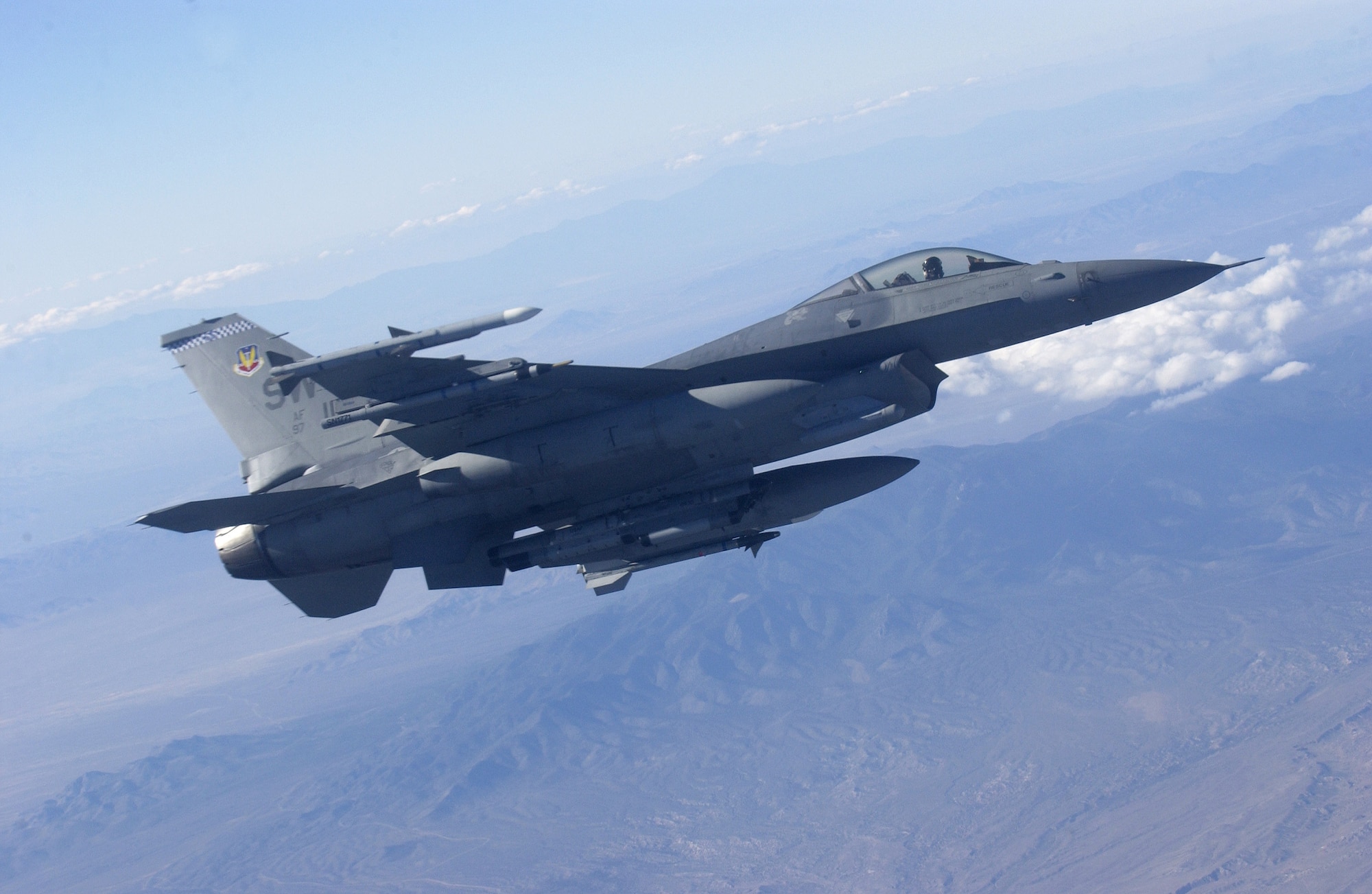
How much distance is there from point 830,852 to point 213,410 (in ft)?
632

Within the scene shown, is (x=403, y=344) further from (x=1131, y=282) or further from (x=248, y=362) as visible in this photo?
(x=1131, y=282)

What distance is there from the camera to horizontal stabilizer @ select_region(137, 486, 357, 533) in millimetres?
17953

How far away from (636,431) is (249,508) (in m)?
7.96

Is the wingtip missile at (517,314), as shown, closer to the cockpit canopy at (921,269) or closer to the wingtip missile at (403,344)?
the wingtip missile at (403,344)

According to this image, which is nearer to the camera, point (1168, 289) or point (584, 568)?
point (1168, 289)

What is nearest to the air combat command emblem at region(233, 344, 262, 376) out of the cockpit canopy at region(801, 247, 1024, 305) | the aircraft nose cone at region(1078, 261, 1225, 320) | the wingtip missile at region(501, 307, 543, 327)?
the wingtip missile at region(501, 307, 543, 327)

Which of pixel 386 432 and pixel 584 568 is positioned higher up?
pixel 386 432

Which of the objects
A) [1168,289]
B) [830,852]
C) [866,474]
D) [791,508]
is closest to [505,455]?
[791,508]

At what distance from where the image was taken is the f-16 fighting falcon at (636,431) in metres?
16.8

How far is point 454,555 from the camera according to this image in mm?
18938

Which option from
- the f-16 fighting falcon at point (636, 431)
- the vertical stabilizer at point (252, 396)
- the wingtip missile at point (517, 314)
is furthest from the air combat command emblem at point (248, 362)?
the wingtip missile at point (517, 314)

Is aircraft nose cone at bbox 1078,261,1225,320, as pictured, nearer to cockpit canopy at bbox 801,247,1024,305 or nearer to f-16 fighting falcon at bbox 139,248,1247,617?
f-16 fighting falcon at bbox 139,248,1247,617

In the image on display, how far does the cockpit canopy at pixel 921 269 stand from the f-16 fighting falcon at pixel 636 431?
1.7 inches

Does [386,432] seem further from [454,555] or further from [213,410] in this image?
[213,410]
